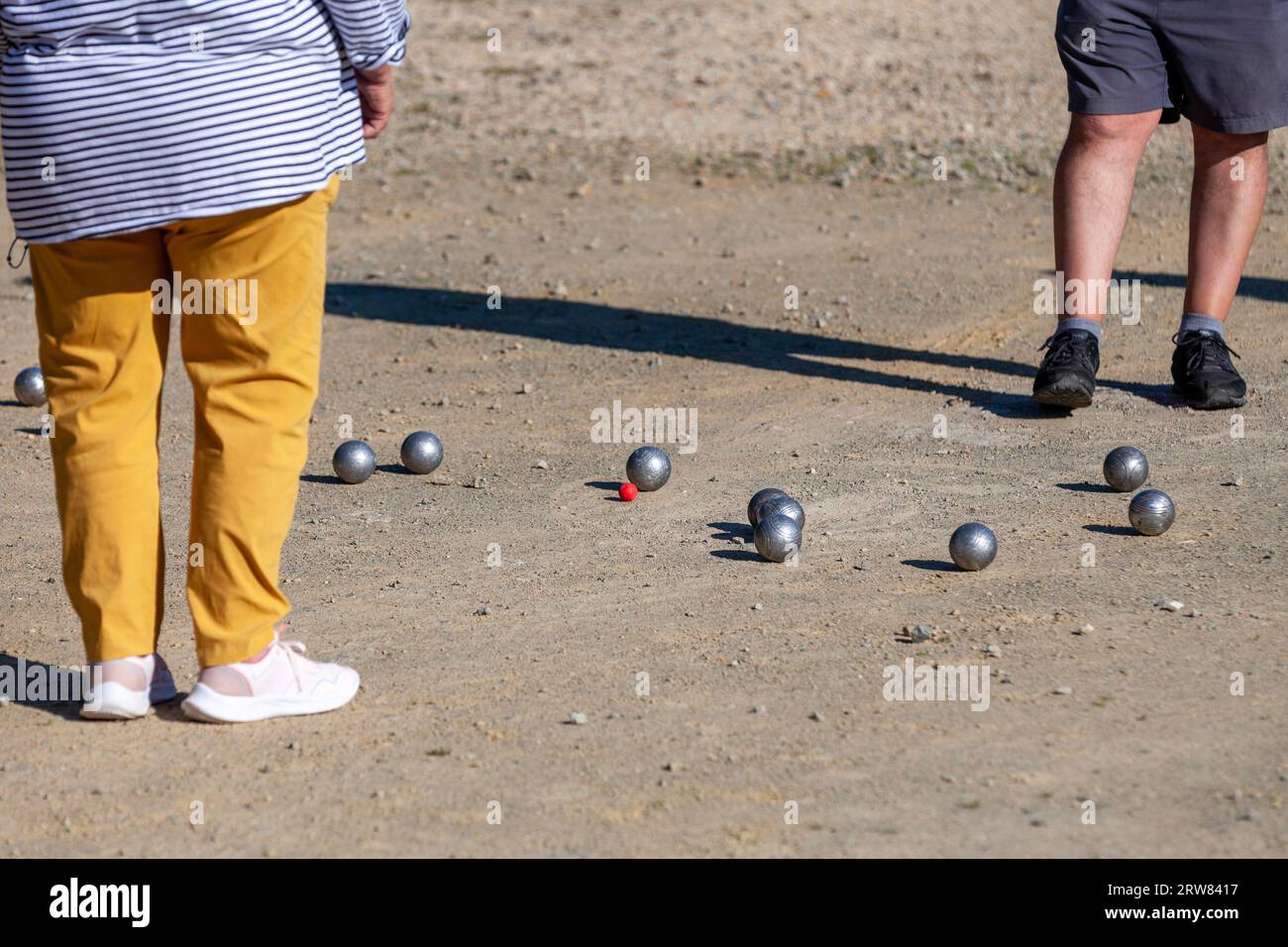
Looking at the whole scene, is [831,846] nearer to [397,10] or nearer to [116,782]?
[116,782]

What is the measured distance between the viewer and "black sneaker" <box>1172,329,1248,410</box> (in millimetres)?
6898

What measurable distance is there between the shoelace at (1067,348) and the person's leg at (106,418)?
3979 millimetres

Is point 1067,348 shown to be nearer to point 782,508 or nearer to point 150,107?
Answer: point 782,508

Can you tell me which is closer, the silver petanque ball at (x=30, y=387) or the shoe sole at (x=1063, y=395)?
the shoe sole at (x=1063, y=395)

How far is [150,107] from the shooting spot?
12.2 ft

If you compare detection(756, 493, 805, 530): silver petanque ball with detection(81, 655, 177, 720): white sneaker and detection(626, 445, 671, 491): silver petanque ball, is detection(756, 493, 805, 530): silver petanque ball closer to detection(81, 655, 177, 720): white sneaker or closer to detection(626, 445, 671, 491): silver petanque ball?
detection(626, 445, 671, 491): silver petanque ball

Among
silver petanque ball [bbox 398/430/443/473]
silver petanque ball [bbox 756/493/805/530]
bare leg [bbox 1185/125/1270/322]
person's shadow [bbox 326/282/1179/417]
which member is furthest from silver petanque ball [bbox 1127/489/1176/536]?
silver petanque ball [bbox 398/430/443/473]

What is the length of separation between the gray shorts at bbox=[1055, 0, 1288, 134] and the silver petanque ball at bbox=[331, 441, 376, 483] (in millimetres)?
3189

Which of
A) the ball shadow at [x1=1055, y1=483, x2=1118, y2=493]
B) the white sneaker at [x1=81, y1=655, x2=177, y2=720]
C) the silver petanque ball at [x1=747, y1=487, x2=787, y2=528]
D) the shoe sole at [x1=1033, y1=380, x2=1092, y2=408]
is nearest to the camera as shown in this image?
the white sneaker at [x1=81, y1=655, x2=177, y2=720]

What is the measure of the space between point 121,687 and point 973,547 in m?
2.59

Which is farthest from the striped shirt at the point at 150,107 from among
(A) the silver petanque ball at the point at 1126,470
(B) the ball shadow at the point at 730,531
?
(A) the silver petanque ball at the point at 1126,470

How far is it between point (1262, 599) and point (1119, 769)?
1.36m

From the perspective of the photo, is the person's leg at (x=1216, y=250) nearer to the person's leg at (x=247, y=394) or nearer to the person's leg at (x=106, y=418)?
the person's leg at (x=247, y=394)

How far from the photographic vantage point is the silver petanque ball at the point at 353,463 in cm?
645
